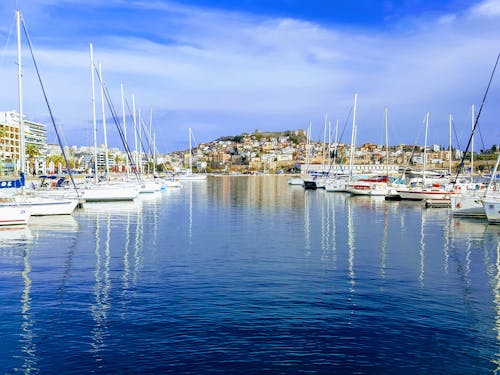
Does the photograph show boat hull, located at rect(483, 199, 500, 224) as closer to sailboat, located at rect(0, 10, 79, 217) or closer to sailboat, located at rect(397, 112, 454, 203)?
sailboat, located at rect(397, 112, 454, 203)

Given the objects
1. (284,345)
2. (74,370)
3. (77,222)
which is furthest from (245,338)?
(77,222)

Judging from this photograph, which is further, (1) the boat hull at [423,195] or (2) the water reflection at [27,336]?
(1) the boat hull at [423,195]

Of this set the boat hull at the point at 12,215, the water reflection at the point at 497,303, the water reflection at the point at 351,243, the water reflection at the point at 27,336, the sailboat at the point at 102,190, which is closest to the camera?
the water reflection at the point at 27,336

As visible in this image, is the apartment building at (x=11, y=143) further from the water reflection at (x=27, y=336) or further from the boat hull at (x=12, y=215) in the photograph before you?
the water reflection at (x=27, y=336)

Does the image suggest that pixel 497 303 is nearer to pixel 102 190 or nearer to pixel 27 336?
pixel 27 336

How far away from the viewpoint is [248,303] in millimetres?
13469

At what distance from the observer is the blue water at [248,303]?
9891mm

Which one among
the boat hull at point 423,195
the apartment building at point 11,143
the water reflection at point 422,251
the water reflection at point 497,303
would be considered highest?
the apartment building at point 11,143

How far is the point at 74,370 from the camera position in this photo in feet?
30.7

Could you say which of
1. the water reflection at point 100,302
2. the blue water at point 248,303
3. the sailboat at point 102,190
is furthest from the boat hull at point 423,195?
the water reflection at point 100,302

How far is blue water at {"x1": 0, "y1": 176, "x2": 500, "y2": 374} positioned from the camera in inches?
389

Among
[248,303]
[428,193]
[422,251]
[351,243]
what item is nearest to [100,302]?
[248,303]

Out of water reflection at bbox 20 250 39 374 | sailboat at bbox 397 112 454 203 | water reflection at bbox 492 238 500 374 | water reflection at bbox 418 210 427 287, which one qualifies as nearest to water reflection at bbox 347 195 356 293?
water reflection at bbox 418 210 427 287

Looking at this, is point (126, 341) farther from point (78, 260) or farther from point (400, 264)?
point (400, 264)
